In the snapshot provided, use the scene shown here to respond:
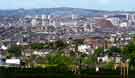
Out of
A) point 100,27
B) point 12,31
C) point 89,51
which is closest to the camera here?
point 89,51

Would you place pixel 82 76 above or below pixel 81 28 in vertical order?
above

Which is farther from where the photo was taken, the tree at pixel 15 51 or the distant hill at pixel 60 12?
the distant hill at pixel 60 12

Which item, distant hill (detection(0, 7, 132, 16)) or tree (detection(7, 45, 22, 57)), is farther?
distant hill (detection(0, 7, 132, 16))

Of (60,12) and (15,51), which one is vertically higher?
(15,51)

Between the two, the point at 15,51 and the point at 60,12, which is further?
the point at 60,12

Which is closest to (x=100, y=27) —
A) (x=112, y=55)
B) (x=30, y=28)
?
(x=30, y=28)

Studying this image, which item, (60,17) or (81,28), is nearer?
(81,28)

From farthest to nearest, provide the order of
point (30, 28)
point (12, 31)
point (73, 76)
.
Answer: point (30, 28) < point (12, 31) < point (73, 76)

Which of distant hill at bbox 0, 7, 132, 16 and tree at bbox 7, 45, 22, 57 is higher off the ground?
tree at bbox 7, 45, 22, 57

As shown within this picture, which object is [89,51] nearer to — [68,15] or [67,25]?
[67,25]

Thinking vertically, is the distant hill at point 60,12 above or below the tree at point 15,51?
below
